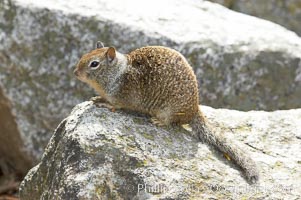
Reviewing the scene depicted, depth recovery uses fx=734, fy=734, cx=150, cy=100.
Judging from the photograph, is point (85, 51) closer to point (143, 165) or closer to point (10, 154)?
point (10, 154)

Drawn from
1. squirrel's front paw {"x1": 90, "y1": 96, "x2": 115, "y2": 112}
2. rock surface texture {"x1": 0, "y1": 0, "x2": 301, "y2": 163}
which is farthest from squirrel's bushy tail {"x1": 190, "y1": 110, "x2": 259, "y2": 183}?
rock surface texture {"x1": 0, "y1": 0, "x2": 301, "y2": 163}

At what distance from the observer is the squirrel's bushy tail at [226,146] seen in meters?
5.28

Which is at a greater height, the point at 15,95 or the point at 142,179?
the point at 142,179

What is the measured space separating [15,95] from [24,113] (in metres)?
0.22

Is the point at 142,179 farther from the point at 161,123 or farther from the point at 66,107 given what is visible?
the point at 66,107

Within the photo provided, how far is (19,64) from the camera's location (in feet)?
25.9

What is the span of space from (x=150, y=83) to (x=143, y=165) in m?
0.89

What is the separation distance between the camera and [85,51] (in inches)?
308

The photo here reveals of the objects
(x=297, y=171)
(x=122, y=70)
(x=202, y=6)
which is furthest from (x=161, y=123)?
(x=202, y=6)

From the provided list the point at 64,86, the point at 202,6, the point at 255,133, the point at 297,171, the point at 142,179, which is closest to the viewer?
the point at 142,179

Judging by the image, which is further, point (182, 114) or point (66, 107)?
point (66, 107)

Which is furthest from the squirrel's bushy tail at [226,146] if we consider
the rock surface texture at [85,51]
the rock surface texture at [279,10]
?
the rock surface texture at [279,10]

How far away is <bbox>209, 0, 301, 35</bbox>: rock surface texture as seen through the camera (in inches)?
460

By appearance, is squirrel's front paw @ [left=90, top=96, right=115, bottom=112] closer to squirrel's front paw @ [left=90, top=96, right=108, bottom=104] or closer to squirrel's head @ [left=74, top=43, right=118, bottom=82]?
squirrel's front paw @ [left=90, top=96, right=108, bottom=104]
